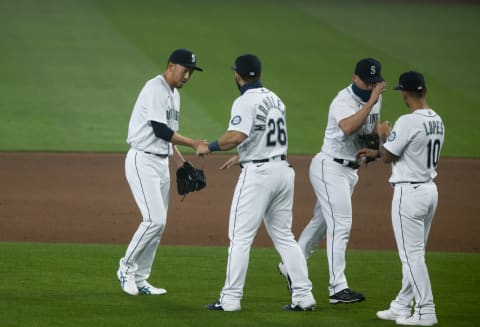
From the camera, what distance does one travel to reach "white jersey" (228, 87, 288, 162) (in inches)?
307

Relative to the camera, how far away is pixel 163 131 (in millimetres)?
8297

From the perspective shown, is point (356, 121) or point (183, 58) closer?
point (356, 121)

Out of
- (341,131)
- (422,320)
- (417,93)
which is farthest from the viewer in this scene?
(341,131)

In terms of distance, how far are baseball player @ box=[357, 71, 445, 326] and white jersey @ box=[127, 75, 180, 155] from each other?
187 centimetres

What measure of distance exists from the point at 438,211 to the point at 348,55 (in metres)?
8.96

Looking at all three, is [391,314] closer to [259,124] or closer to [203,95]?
[259,124]

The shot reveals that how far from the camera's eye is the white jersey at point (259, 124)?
7.79 meters

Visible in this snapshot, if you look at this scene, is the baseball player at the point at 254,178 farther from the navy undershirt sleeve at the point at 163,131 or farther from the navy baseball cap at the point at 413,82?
the navy baseball cap at the point at 413,82

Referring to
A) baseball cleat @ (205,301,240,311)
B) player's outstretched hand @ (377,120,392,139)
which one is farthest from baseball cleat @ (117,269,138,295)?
player's outstretched hand @ (377,120,392,139)

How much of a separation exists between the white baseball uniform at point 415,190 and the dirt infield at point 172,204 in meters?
3.17

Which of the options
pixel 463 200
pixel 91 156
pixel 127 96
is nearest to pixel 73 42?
pixel 127 96

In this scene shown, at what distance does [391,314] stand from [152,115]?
2434 mm

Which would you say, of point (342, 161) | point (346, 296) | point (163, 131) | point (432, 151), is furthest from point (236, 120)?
point (346, 296)

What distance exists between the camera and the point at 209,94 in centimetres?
1833
